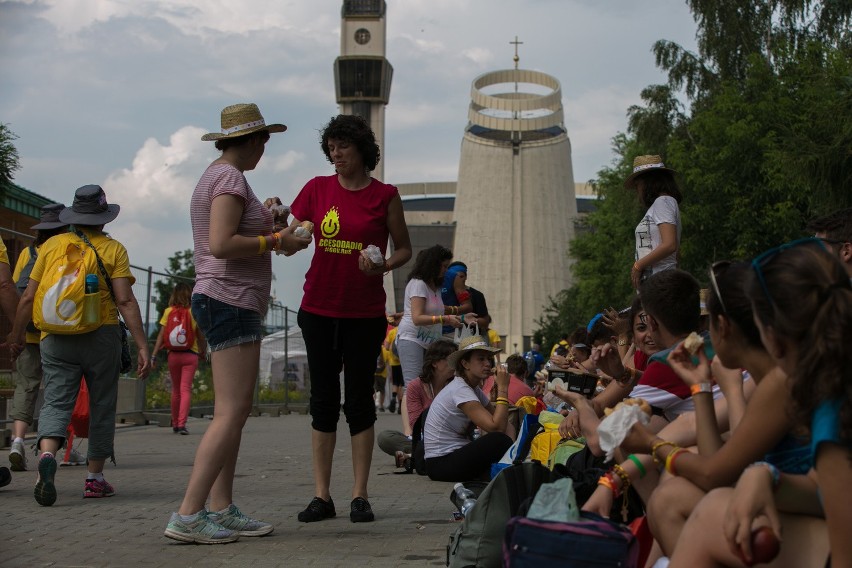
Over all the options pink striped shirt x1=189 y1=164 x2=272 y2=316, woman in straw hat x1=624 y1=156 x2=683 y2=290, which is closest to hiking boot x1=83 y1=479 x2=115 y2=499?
pink striped shirt x1=189 y1=164 x2=272 y2=316

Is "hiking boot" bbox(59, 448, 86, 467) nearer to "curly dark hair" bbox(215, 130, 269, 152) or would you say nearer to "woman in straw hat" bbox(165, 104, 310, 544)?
"woman in straw hat" bbox(165, 104, 310, 544)

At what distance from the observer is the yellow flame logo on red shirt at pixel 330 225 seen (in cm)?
655

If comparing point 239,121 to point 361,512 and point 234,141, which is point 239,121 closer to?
point 234,141

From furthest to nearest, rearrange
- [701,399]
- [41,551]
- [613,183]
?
[613,183] < [41,551] < [701,399]

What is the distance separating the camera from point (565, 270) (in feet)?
323

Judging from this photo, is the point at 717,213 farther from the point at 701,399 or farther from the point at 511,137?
the point at 511,137

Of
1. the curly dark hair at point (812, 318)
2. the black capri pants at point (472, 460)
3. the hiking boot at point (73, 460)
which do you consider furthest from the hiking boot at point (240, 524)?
the hiking boot at point (73, 460)

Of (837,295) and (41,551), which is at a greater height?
(837,295)

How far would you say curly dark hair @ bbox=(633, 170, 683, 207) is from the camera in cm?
733

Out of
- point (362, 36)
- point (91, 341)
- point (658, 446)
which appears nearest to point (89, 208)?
point (91, 341)

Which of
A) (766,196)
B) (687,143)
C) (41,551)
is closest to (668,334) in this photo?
(41,551)

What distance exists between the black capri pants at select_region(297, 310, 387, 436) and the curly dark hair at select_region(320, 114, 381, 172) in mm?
885

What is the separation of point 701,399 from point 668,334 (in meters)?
1.13

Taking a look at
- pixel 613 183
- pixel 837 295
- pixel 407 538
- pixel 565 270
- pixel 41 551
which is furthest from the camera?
pixel 565 270
